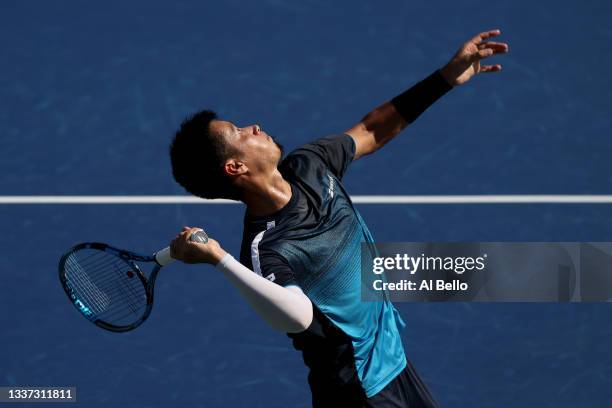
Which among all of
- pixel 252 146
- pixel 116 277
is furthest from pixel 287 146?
pixel 252 146

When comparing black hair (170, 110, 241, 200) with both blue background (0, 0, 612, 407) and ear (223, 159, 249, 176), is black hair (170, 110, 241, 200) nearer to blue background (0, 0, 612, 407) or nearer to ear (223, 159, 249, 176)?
ear (223, 159, 249, 176)

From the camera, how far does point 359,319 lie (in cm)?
516

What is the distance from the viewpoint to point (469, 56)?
545 cm

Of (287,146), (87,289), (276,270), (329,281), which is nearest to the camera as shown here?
(276,270)

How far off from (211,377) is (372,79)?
212cm

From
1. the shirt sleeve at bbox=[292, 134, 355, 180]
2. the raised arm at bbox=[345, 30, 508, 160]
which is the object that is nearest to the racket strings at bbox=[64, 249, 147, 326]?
the shirt sleeve at bbox=[292, 134, 355, 180]

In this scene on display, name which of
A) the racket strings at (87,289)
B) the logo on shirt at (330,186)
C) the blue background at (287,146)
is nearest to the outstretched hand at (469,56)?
the logo on shirt at (330,186)

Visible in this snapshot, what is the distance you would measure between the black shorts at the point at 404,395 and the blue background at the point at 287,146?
164cm

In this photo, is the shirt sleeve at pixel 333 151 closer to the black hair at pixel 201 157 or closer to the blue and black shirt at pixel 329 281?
the blue and black shirt at pixel 329 281

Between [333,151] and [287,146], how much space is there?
2171 mm

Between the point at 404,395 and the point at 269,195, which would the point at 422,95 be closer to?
the point at 269,195

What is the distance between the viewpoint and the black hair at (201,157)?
5184 mm

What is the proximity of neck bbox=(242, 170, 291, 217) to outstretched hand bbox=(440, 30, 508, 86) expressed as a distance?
2.94 ft

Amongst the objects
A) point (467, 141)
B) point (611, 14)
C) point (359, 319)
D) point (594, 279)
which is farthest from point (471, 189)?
point (359, 319)
